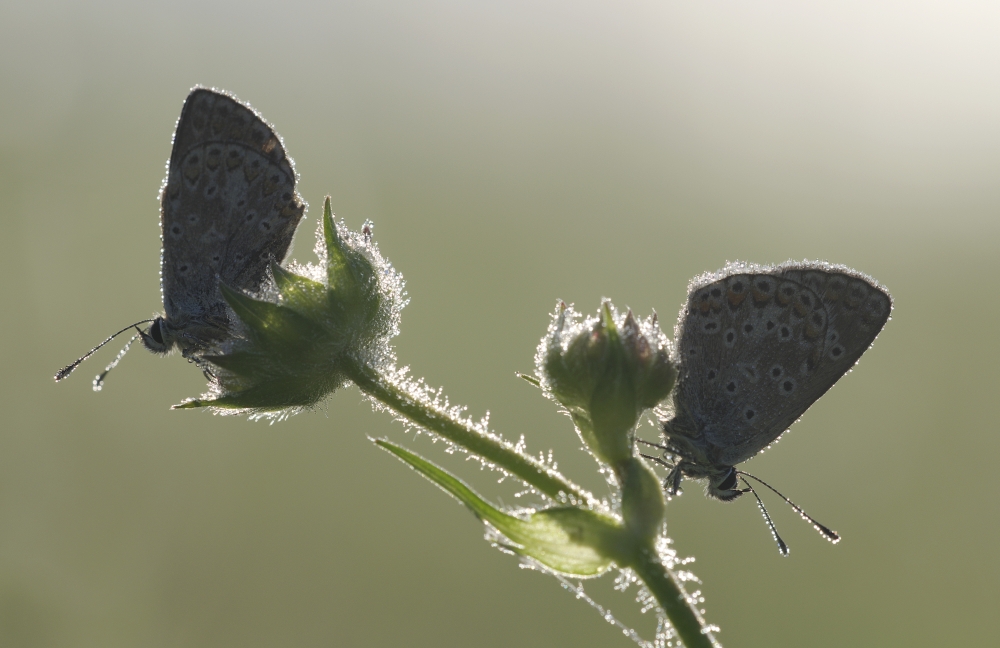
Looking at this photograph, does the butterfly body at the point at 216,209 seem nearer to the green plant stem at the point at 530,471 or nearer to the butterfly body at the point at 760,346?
the green plant stem at the point at 530,471

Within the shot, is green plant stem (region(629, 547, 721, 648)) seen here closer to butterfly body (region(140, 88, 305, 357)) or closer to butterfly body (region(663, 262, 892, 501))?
butterfly body (region(663, 262, 892, 501))

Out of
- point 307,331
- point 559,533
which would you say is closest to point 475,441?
point 559,533

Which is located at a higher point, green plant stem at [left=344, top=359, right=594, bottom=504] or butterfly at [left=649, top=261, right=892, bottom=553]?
butterfly at [left=649, top=261, right=892, bottom=553]

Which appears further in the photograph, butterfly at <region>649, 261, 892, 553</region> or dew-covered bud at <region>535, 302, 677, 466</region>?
butterfly at <region>649, 261, 892, 553</region>

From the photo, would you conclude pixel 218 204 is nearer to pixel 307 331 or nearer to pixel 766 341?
pixel 307 331

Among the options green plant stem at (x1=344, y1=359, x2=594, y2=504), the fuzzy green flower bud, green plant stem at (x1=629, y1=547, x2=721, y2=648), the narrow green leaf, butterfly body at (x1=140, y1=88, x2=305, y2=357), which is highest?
butterfly body at (x1=140, y1=88, x2=305, y2=357)

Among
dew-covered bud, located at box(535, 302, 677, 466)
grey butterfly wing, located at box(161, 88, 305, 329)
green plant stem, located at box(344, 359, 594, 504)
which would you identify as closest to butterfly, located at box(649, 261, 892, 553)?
dew-covered bud, located at box(535, 302, 677, 466)

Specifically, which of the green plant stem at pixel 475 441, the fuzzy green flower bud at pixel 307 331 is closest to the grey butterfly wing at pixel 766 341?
the green plant stem at pixel 475 441
